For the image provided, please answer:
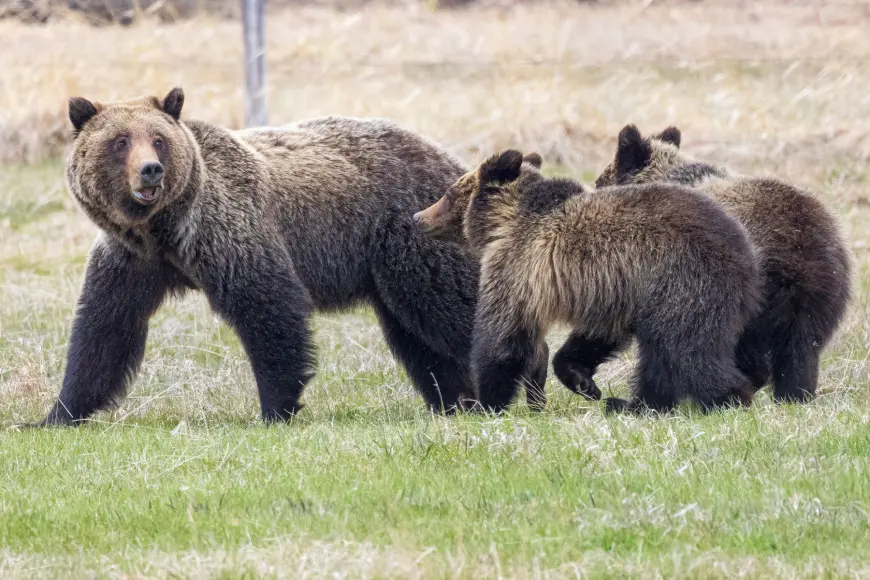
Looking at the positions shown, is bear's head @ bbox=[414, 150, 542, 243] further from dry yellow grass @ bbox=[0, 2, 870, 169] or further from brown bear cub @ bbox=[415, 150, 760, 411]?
dry yellow grass @ bbox=[0, 2, 870, 169]

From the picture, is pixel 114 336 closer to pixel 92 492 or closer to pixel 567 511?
pixel 92 492

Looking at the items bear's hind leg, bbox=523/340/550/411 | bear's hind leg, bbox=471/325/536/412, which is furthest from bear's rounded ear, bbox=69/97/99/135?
bear's hind leg, bbox=523/340/550/411

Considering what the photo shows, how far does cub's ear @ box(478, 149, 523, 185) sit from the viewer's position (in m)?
8.12

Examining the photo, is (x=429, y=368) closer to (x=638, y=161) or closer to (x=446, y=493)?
(x=638, y=161)

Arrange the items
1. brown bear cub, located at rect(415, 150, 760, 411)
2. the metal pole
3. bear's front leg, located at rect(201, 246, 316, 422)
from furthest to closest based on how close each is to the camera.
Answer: the metal pole, bear's front leg, located at rect(201, 246, 316, 422), brown bear cub, located at rect(415, 150, 760, 411)

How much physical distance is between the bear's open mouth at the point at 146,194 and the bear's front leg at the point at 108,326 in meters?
0.53

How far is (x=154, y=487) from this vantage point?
6152mm

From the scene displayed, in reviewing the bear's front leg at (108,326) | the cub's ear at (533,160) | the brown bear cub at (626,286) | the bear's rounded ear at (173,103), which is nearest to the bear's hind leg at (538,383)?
the brown bear cub at (626,286)

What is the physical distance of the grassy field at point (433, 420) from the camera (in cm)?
490

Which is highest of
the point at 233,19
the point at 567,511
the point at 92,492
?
the point at 567,511

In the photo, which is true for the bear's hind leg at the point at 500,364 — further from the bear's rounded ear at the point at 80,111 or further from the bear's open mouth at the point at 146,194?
the bear's rounded ear at the point at 80,111

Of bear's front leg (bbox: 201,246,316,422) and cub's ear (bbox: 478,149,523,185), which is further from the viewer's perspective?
bear's front leg (bbox: 201,246,316,422)

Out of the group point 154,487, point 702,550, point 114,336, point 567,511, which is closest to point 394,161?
point 114,336

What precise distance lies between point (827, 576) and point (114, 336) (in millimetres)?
5259
